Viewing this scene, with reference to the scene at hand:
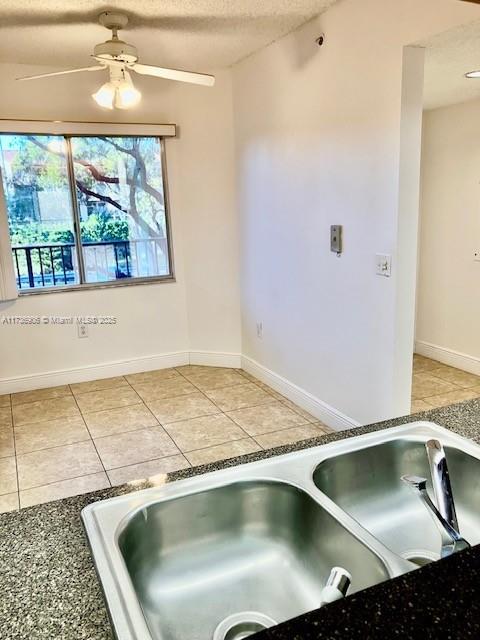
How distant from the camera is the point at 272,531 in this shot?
3.61ft

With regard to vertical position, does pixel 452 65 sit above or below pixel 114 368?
above

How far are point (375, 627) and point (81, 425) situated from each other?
3.14 metres

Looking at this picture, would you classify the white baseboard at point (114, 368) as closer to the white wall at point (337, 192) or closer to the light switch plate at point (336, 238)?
the white wall at point (337, 192)

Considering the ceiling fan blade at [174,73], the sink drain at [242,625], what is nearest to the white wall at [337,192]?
the ceiling fan blade at [174,73]

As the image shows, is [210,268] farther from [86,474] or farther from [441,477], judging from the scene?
[441,477]

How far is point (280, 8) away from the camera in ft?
9.18

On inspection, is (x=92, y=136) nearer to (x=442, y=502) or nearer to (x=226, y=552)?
(x=226, y=552)

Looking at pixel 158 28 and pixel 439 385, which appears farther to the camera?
pixel 439 385

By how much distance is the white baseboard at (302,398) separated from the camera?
3.20 meters

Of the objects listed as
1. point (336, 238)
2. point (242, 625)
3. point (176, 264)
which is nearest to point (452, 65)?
point (336, 238)

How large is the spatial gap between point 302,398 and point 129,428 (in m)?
1.22

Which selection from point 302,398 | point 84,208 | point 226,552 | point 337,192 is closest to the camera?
point 226,552

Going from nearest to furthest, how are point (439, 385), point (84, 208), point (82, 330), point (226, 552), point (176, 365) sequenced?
1. point (226, 552)
2. point (439, 385)
3. point (84, 208)
4. point (82, 330)
5. point (176, 365)

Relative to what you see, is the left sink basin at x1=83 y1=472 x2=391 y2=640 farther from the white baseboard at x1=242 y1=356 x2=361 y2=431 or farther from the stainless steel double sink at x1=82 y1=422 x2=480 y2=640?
the white baseboard at x1=242 y1=356 x2=361 y2=431
